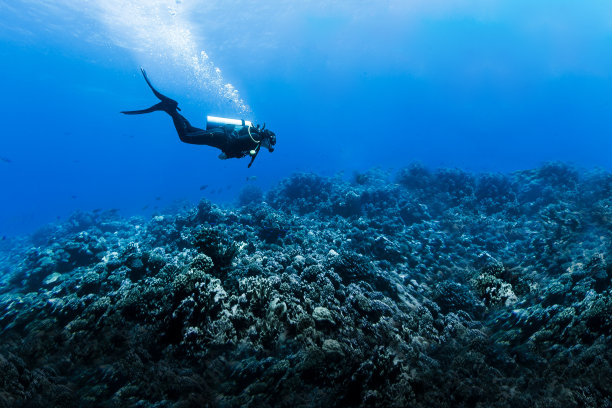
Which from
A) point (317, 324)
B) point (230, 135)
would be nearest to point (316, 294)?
point (317, 324)

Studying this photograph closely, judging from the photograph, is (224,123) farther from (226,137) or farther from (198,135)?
(198,135)

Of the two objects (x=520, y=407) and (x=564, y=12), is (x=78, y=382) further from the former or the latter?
(x=564, y=12)

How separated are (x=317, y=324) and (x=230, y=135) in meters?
6.42

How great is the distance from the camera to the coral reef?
4055 mm

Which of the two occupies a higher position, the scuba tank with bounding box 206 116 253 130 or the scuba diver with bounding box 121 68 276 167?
the scuba tank with bounding box 206 116 253 130

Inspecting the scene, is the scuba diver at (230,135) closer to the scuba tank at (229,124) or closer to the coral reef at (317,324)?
the scuba tank at (229,124)

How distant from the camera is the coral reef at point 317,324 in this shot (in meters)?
4.05

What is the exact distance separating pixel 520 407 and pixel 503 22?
9245cm

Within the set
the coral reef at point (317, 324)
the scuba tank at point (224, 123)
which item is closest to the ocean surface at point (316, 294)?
the coral reef at point (317, 324)

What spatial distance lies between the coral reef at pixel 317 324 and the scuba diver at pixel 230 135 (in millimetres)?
2804

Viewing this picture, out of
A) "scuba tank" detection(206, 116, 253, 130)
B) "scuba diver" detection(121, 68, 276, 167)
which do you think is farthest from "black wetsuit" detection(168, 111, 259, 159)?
"scuba tank" detection(206, 116, 253, 130)

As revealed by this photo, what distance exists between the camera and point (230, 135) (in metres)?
9.20

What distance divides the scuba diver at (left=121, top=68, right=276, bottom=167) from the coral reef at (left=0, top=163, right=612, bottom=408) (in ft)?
9.20

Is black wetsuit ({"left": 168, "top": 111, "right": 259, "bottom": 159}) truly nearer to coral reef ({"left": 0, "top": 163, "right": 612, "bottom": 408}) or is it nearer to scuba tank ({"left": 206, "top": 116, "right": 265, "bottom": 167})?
scuba tank ({"left": 206, "top": 116, "right": 265, "bottom": 167})
